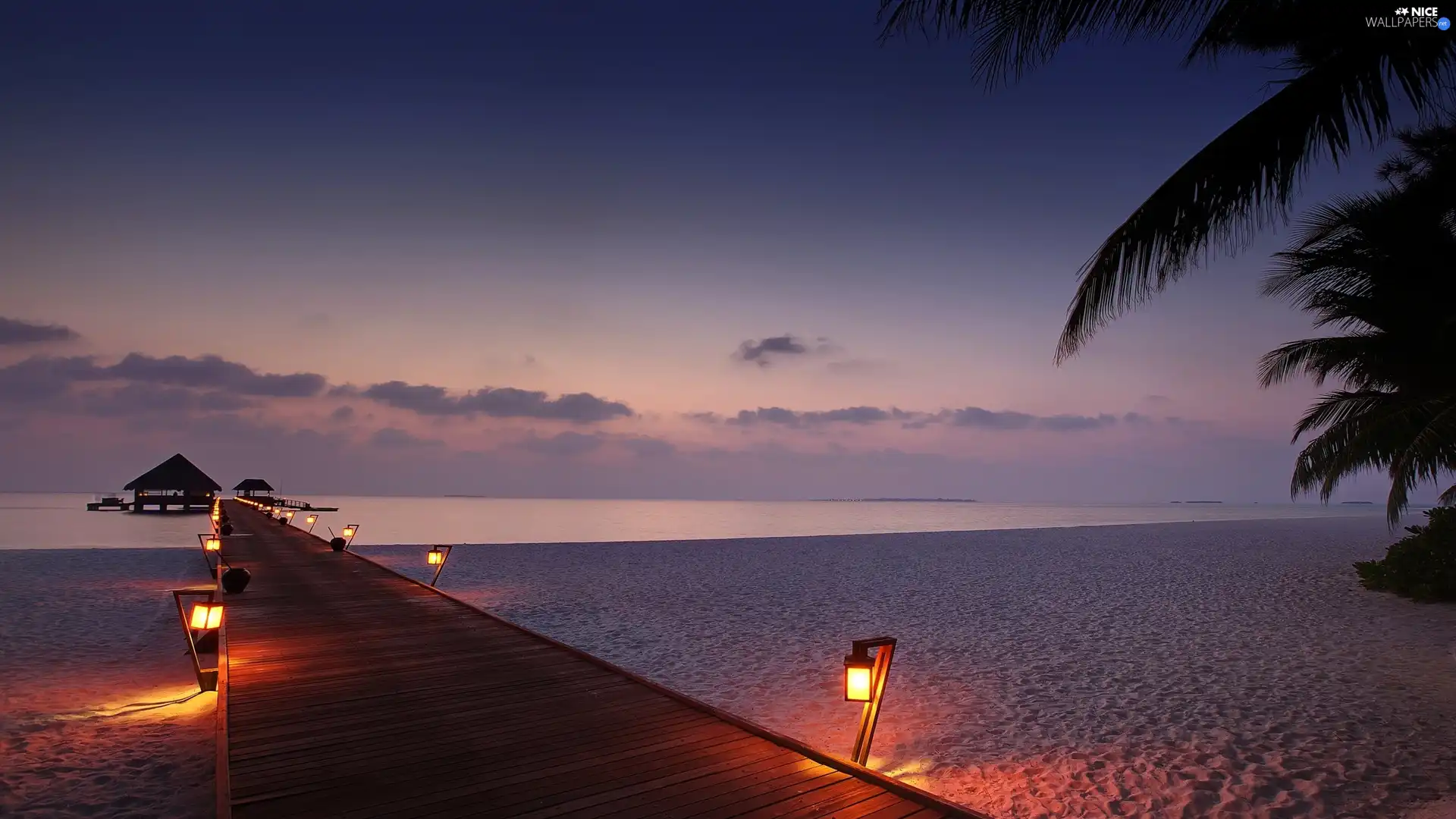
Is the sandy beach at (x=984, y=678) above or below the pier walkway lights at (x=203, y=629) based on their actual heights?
below

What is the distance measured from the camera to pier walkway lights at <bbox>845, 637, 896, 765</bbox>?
4.85m

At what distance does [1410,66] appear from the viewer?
11.4 ft

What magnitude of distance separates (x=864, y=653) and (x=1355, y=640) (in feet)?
31.3

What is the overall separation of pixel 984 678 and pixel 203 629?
8333mm

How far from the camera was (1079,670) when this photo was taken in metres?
9.09

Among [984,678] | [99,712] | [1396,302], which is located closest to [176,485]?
[99,712]

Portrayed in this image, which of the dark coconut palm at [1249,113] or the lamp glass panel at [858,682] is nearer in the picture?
the dark coconut palm at [1249,113]

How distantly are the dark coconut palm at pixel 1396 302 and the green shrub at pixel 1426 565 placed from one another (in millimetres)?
2667

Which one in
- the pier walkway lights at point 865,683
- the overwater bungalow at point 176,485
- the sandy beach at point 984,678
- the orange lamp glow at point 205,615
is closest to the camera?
the pier walkway lights at point 865,683

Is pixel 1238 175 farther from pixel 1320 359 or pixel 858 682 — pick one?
pixel 1320 359

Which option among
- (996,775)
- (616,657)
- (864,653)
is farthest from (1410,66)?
(616,657)

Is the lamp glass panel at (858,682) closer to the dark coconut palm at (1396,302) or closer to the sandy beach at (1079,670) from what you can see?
the sandy beach at (1079,670)

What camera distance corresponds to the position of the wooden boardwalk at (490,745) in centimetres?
379

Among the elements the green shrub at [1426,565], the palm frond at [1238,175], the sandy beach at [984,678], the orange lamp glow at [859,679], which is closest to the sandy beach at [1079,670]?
the sandy beach at [984,678]
